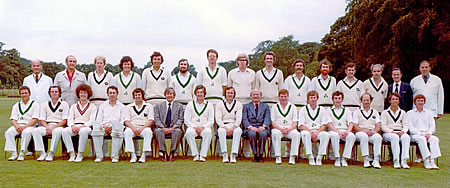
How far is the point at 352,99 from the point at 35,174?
543 cm

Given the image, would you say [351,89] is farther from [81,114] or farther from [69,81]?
[69,81]

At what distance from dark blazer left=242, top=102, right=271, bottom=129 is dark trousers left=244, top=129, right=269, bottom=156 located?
0.29m

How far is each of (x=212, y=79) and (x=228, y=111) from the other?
698 mm

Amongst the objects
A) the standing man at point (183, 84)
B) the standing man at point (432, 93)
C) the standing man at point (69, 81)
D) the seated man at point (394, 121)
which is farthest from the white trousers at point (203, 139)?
the standing man at point (432, 93)

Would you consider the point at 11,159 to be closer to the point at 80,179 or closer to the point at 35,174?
the point at 35,174

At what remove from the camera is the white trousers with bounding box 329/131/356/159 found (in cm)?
721

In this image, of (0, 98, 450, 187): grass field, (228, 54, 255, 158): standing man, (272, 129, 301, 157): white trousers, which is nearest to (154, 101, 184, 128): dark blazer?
(0, 98, 450, 187): grass field

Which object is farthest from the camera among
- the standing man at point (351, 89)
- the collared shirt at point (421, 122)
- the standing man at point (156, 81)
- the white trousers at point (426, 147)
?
the standing man at point (156, 81)

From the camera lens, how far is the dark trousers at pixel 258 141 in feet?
24.5

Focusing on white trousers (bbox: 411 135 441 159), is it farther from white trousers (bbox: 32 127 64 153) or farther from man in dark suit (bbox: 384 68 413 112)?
white trousers (bbox: 32 127 64 153)

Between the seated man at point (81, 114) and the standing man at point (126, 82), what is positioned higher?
the standing man at point (126, 82)

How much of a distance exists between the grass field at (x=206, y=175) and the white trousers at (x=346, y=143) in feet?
0.80

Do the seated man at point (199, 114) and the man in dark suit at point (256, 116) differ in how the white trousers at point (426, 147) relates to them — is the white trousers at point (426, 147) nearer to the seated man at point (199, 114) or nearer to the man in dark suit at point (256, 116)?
the man in dark suit at point (256, 116)

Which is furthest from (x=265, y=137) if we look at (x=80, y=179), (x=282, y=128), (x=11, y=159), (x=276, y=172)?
(x=11, y=159)
